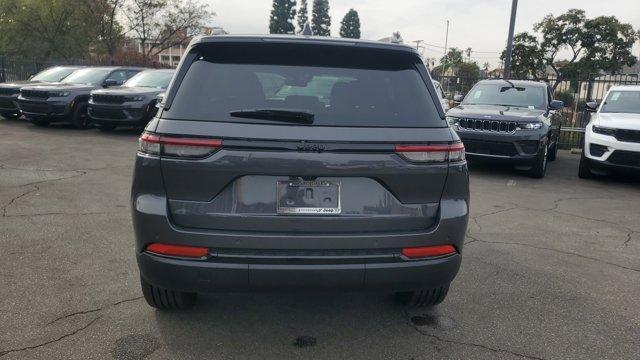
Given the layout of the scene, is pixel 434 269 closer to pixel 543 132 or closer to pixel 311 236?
pixel 311 236

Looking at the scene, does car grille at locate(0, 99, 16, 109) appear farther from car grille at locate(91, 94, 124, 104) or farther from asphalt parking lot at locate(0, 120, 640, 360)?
asphalt parking lot at locate(0, 120, 640, 360)

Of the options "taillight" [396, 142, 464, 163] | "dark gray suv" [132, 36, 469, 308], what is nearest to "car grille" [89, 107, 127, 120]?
"dark gray suv" [132, 36, 469, 308]

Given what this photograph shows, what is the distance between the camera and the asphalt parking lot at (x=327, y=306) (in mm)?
3018

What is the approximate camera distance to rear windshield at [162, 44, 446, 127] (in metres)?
2.69

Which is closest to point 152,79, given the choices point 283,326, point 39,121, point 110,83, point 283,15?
point 110,83

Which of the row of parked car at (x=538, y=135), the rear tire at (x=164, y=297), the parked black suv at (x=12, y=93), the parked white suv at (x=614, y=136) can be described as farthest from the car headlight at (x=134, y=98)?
the rear tire at (x=164, y=297)

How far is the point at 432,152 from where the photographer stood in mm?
2725

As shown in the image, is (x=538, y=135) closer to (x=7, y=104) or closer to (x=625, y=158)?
(x=625, y=158)

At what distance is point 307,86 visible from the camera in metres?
2.85

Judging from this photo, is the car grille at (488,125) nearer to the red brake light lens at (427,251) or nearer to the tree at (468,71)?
the red brake light lens at (427,251)

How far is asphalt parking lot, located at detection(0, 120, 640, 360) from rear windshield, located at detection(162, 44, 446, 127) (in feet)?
4.39

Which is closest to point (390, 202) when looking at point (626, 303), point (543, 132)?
point (626, 303)

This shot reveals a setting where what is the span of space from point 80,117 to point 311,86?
468 inches

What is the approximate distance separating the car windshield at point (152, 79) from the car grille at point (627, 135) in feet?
32.7
